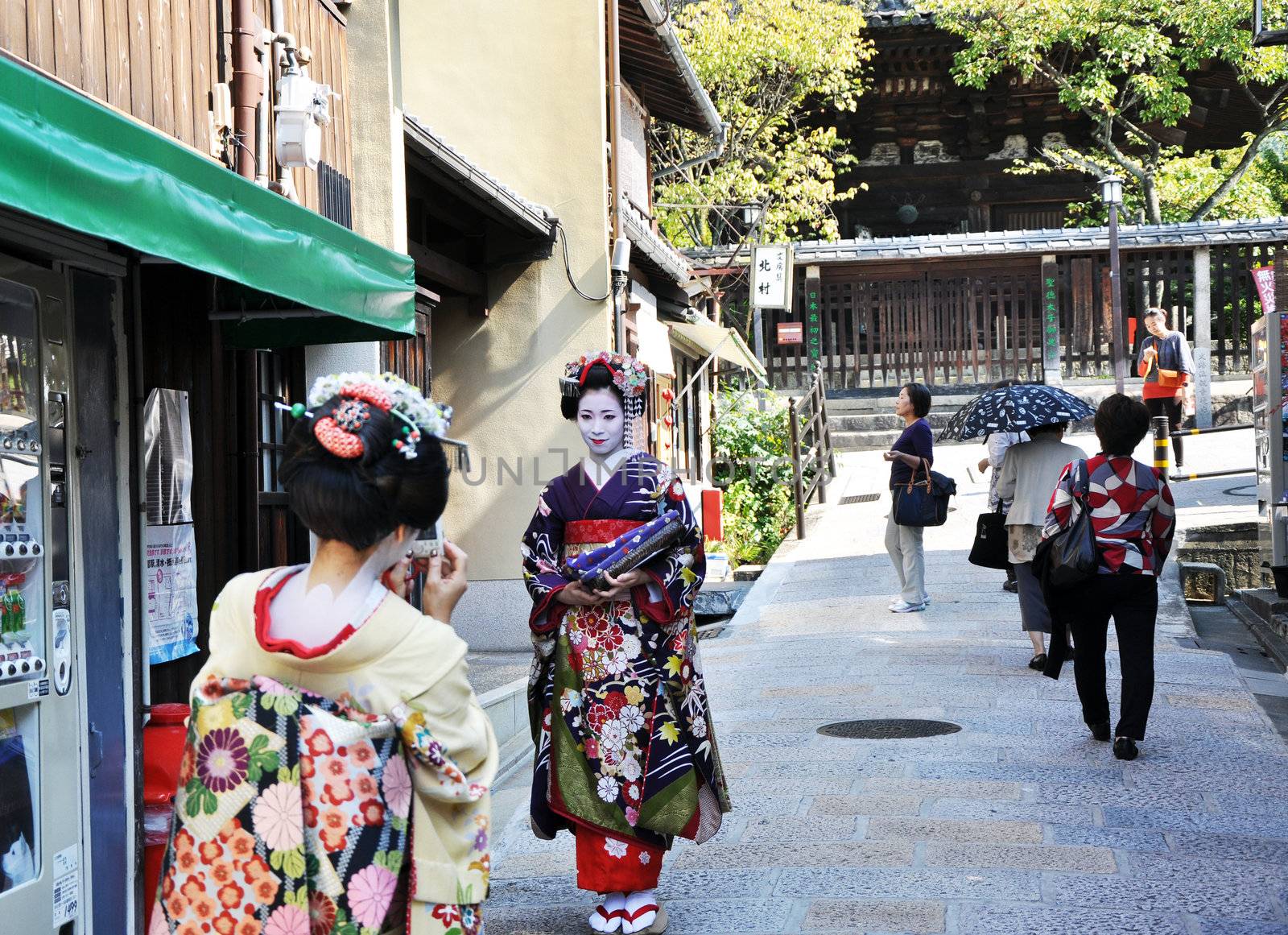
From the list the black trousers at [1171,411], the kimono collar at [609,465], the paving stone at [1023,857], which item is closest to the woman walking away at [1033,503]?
the paving stone at [1023,857]

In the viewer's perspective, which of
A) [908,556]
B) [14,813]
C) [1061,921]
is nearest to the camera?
[14,813]

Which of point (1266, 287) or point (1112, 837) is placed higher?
point (1266, 287)

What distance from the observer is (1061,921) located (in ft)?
14.8

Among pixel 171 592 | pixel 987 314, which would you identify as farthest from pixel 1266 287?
pixel 171 592

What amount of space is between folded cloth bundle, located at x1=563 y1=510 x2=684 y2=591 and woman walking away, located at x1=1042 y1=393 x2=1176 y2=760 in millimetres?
2960

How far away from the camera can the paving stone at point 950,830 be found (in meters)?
5.53

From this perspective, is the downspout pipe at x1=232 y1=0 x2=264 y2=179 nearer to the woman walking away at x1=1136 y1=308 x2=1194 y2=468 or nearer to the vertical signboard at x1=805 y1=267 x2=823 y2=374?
the woman walking away at x1=1136 y1=308 x2=1194 y2=468

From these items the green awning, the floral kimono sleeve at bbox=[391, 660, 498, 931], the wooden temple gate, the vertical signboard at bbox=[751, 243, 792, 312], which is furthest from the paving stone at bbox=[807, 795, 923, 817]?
the wooden temple gate

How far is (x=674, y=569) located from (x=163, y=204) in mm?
2220

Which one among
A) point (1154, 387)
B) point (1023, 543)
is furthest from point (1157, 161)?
point (1023, 543)

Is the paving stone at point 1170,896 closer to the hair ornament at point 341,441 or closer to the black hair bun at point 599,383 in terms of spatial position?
the black hair bun at point 599,383

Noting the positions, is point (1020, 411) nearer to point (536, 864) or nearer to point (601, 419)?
point (601, 419)

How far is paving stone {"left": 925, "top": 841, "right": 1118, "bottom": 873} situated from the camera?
5113mm

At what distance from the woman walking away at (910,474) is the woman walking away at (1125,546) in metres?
4.12
